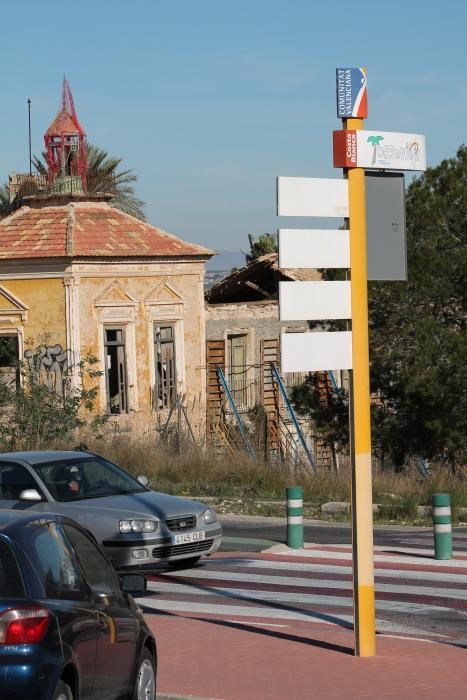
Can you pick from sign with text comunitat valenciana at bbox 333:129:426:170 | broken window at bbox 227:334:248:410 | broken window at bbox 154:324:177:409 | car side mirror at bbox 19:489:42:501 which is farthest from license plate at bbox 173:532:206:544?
broken window at bbox 227:334:248:410

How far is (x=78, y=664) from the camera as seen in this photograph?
646 cm

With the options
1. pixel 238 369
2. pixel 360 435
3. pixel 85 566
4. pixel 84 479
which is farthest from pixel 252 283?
pixel 85 566

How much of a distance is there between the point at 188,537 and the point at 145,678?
5895mm

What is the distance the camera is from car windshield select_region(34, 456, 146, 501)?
A: 14148 mm

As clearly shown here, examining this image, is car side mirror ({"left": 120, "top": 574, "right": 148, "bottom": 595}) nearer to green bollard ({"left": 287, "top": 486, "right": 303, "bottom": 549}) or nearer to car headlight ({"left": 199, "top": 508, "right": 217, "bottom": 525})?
car headlight ({"left": 199, "top": 508, "right": 217, "bottom": 525})

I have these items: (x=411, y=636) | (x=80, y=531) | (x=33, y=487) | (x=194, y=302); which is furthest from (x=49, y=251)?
(x=80, y=531)

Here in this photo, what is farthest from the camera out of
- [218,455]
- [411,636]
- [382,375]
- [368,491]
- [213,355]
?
[213,355]

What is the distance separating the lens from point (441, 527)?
15.2 meters

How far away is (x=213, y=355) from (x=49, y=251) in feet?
21.7

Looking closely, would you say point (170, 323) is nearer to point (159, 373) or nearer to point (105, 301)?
point (159, 373)

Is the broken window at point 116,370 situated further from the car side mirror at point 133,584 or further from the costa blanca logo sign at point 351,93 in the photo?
the car side mirror at point 133,584

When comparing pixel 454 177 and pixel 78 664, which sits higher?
pixel 454 177

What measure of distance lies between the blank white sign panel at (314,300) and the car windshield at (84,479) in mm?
5029

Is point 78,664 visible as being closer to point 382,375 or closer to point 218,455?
point 218,455
